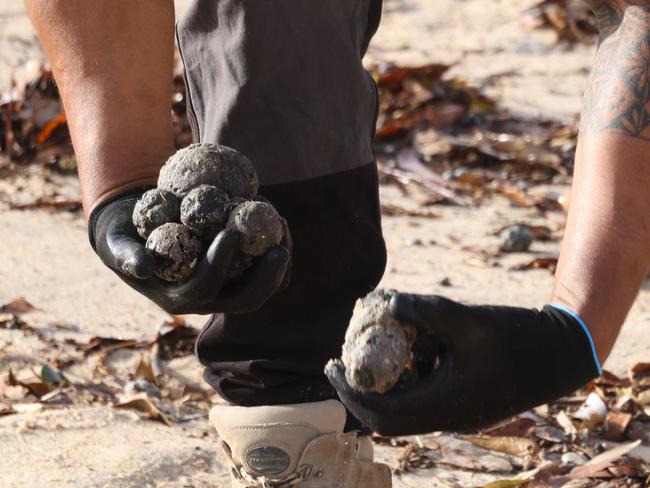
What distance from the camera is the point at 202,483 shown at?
8.43 feet

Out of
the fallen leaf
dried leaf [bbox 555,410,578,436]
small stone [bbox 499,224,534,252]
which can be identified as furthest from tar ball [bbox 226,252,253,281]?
small stone [bbox 499,224,534,252]

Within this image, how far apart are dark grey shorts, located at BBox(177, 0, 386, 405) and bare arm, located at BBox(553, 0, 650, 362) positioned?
1.86 ft

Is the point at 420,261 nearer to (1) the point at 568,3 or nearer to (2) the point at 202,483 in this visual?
(2) the point at 202,483

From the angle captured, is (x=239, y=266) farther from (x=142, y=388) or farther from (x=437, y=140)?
(x=437, y=140)

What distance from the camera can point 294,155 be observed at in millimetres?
2328

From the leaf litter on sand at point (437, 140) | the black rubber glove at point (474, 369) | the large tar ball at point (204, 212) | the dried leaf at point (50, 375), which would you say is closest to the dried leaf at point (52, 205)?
the leaf litter on sand at point (437, 140)

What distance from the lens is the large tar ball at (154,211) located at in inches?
72.2

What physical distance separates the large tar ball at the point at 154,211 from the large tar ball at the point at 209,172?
3 centimetres

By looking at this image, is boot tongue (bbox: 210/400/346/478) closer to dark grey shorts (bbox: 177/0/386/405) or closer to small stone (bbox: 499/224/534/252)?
dark grey shorts (bbox: 177/0/386/405)

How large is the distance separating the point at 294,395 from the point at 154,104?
67cm

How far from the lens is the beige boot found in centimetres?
231

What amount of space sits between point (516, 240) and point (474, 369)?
8.50 feet

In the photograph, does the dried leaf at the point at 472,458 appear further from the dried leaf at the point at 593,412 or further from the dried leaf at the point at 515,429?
the dried leaf at the point at 593,412

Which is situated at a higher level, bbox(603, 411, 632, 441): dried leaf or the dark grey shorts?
the dark grey shorts
